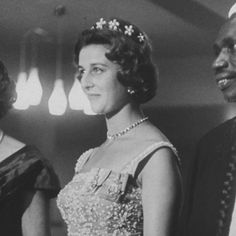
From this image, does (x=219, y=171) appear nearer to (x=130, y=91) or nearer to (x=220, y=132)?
(x=220, y=132)

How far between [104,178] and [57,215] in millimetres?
3631

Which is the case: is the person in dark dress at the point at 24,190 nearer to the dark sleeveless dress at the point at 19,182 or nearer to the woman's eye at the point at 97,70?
the dark sleeveless dress at the point at 19,182

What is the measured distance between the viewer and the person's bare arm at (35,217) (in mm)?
2156

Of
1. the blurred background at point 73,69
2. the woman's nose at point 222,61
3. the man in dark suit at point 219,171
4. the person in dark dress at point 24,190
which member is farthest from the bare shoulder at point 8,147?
the blurred background at point 73,69

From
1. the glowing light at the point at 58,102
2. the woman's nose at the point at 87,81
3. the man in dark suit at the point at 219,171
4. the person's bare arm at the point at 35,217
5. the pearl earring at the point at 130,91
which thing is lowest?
the person's bare arm at the point at 35,217

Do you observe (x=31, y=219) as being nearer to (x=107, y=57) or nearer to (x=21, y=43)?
(x=107, y=57)

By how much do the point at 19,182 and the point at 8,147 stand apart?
17cm

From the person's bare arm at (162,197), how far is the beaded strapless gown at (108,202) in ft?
0.22

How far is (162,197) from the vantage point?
1.79 meters

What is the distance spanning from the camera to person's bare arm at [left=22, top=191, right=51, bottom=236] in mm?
2156

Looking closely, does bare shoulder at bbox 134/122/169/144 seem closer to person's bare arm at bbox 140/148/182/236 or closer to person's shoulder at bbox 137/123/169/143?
person's shoulder at bbox 137/123/169/143

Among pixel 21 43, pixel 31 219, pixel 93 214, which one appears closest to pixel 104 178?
pixel 93 214

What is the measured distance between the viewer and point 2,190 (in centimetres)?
220

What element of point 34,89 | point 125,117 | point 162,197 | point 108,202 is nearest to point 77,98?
point 34,89
